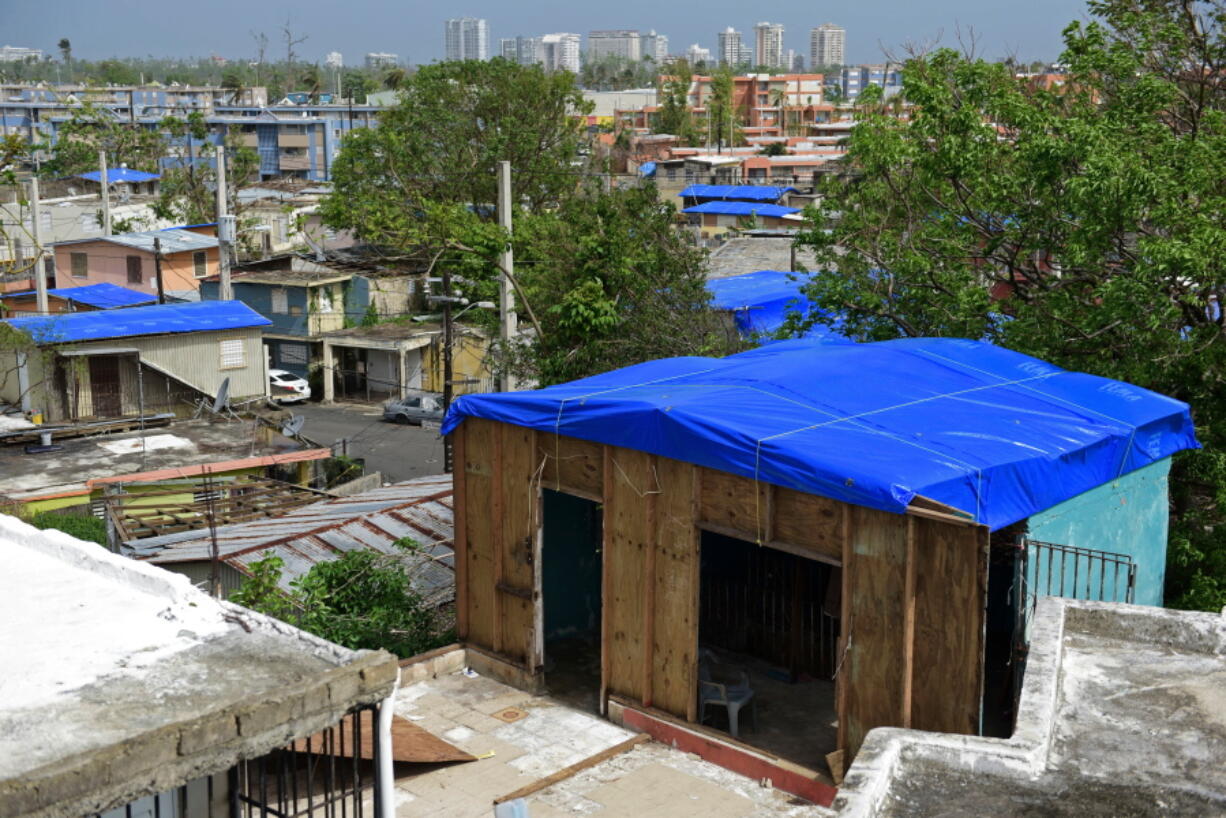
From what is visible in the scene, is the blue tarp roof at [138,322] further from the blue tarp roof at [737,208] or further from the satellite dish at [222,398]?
the blue tarp roof at [737,208]

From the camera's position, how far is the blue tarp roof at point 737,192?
202 feet

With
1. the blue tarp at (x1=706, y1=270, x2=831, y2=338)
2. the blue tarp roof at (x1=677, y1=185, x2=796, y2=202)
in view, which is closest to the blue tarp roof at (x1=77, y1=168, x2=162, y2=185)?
the blue tarp roof at (x1=677, y1=185, x2=796, y2=202)

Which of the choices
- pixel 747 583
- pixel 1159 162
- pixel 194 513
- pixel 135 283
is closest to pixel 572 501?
pixel 747 583

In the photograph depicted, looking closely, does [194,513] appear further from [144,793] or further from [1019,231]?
[144,793]

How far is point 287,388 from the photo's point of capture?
36.9 metres

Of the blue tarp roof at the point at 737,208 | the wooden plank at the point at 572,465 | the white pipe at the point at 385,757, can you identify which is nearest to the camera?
the white pipe at the point at 385,757

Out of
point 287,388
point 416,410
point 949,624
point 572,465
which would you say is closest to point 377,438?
point 416,410

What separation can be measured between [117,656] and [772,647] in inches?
298

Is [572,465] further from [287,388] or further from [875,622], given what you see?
[287,388]

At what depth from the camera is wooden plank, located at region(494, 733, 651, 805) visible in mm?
9523

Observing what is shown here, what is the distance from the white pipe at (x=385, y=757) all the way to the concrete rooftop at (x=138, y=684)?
3.7 inches

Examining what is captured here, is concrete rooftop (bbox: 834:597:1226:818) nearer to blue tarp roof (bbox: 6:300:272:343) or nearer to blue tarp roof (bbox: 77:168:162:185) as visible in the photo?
blue tarp roof (bbox: 6:300:272:343)

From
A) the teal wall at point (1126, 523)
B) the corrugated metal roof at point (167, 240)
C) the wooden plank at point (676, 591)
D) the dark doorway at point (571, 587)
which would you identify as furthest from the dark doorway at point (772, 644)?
the corrugated metal roof at point (167, 240)

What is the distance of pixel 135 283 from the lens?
42875 millimetres
